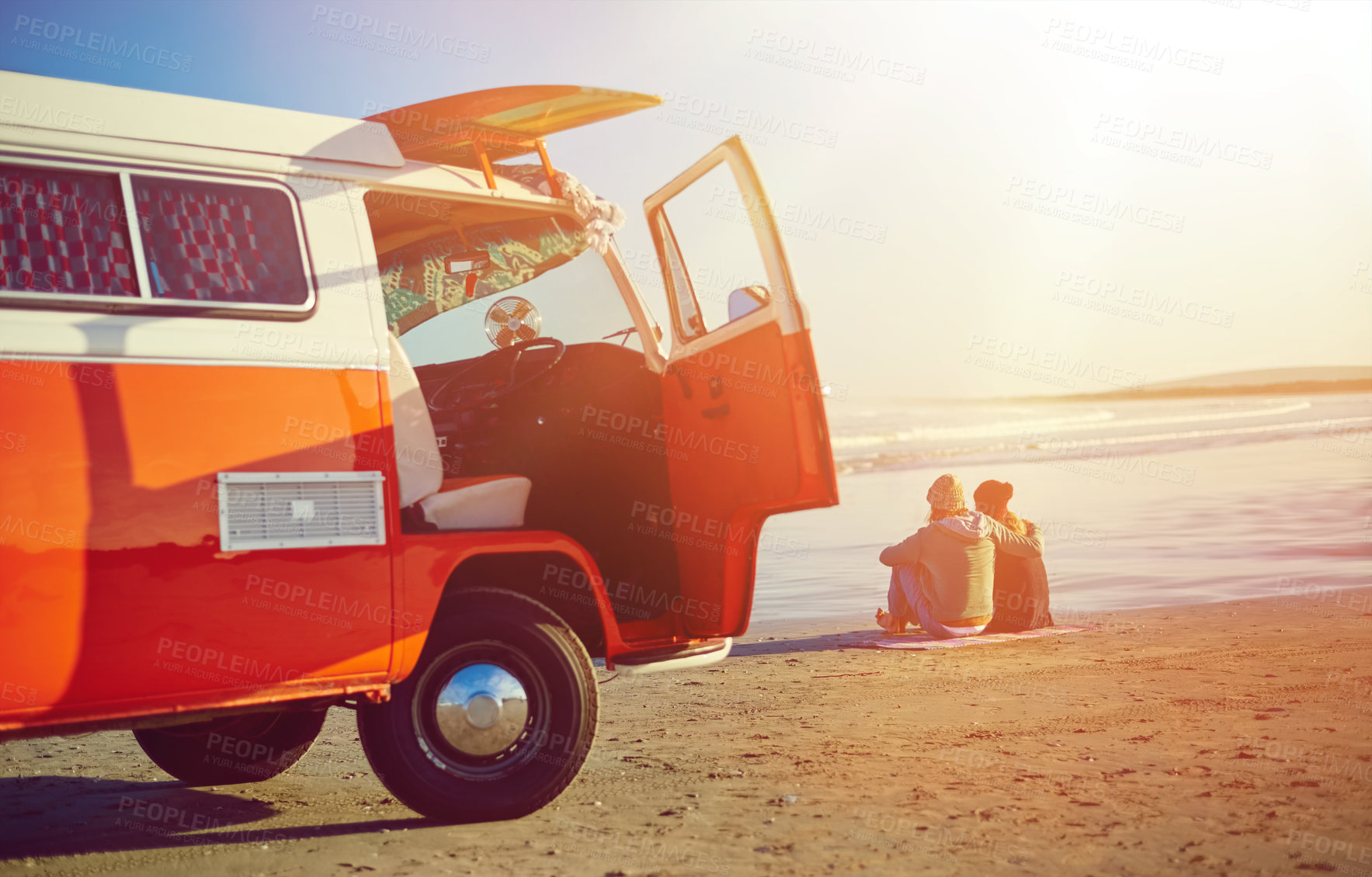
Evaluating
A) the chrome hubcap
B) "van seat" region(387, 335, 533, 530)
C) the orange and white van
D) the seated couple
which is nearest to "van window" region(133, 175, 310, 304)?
the orange and white van

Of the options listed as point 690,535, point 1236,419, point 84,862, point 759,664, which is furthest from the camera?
point 1236,419

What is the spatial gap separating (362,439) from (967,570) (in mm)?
5285

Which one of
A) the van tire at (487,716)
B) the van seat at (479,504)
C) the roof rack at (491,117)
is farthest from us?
the roof rack at (491,117)

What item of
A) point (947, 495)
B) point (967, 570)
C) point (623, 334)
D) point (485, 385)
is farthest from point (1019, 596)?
point (485, 385)

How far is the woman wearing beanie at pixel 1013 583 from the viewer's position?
9008 millimetres

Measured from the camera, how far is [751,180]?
16.2 feet

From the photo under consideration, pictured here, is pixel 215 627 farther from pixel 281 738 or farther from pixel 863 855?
pixel 863 855

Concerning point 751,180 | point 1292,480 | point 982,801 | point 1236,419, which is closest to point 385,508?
point 751,180

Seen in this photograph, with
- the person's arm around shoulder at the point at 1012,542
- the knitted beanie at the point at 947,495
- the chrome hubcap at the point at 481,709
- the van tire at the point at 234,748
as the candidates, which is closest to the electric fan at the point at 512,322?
the chrome hubcap at the point at 481,709

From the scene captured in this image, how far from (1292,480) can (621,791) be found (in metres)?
15.3

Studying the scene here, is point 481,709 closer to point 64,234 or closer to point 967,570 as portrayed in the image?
point 64,234

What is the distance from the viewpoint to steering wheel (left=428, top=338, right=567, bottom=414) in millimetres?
5676

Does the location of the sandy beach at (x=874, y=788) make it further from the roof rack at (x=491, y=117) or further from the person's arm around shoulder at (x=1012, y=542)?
the roof rack at (x=491, y=117)

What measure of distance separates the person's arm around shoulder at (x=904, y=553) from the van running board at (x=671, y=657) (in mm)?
3448
